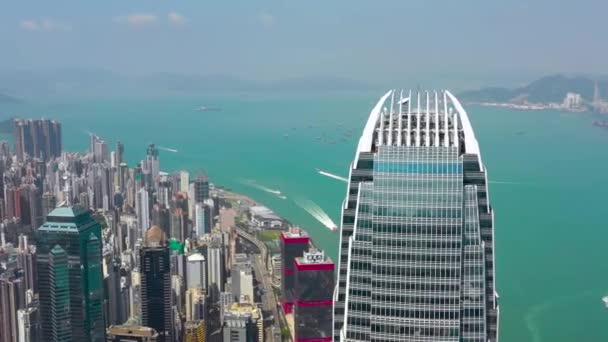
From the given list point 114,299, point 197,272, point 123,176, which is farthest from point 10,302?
point 123,176

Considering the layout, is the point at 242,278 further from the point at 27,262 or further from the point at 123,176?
the point at 123,176

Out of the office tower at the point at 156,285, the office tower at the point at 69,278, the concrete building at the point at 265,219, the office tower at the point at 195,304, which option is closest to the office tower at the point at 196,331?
the office tower at the point at 195,304

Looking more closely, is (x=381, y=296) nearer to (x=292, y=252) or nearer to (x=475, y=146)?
(x=475, y=146)

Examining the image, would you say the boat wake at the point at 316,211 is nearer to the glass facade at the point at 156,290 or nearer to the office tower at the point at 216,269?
the office tower at the point at 216,269

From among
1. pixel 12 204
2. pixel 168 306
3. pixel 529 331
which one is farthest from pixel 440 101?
pixel 12 204

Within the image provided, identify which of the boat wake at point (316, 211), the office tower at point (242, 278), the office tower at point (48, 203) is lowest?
the office tower at point (242, 278)

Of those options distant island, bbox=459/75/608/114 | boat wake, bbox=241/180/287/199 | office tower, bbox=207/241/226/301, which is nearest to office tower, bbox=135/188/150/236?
office tower, bbox=207/241/226/301
